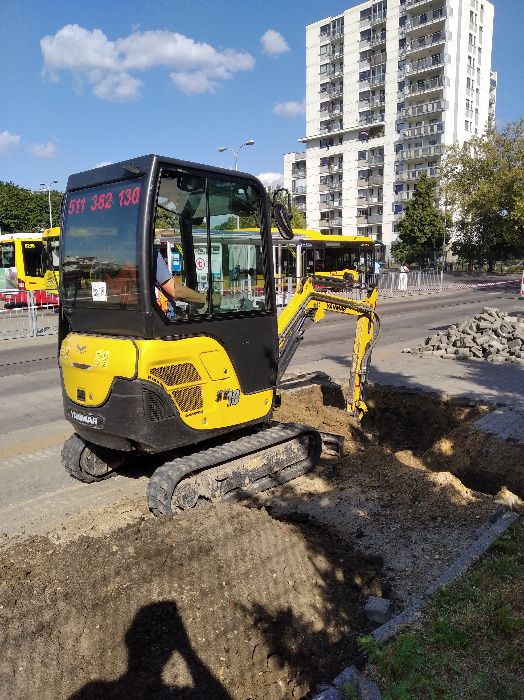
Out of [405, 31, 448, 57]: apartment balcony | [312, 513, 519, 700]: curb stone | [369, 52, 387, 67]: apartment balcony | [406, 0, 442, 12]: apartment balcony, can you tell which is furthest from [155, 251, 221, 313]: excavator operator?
[369, 52, 387, 67]: apartment balcony

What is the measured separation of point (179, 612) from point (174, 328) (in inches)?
90.5

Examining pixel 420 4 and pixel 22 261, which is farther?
pixel 420 4

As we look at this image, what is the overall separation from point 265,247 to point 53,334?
14.5 meters

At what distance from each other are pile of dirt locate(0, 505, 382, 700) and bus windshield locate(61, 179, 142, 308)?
6.66ft

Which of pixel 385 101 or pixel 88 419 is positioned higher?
pixel 385 101

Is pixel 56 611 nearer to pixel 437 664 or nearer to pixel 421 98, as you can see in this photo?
pixel 437 664

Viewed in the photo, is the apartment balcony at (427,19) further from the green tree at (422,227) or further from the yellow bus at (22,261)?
the yellow bus at (22,261)

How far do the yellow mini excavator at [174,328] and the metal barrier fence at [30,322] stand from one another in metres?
13.2

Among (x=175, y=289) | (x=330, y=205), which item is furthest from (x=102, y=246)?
(x=330, y=205)

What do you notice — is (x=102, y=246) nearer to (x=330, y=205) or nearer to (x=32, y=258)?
(x=32, y=258)

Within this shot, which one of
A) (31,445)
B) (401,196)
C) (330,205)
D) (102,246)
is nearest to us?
(102,246)

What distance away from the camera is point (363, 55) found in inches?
2840

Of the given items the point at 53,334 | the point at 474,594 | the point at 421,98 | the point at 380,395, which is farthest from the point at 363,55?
the point at 474,594

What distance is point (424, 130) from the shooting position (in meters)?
65.3
